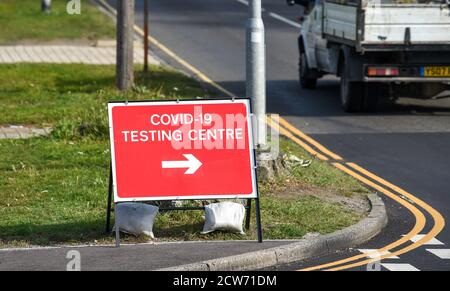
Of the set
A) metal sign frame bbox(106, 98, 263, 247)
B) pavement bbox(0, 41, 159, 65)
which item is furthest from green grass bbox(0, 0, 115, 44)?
metal sign frame bbox(106, 98, 263, 247)

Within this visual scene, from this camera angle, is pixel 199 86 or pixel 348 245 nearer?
pixel 348 245

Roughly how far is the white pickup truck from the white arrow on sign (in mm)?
8869

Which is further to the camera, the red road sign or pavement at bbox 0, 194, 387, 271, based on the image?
the red road sign

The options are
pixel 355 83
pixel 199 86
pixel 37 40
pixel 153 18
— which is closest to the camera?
pixel 355 83

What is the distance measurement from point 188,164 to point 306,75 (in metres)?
12.9

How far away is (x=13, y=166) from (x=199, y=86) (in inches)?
367

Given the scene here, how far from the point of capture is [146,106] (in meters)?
11.6

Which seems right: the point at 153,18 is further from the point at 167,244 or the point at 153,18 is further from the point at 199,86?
the point at 167,244

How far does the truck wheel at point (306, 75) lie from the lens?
2419 centimetres

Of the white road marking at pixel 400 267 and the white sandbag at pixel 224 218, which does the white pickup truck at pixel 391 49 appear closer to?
the white sandbag at pixel 224 218

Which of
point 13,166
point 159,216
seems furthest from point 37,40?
point 159,216

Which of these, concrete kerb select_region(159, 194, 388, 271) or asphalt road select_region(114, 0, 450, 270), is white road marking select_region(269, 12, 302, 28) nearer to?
asphalt road select_region(114, 0, 450, 270)

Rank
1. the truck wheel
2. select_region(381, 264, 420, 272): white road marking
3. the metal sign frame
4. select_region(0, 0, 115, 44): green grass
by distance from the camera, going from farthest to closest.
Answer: select_region(0, 0, 115, 44): green grass → the truck wheel → the metal sign frame → select_region(381, 264, 420, 272): white road marking

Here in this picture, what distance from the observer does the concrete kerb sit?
408 inches
